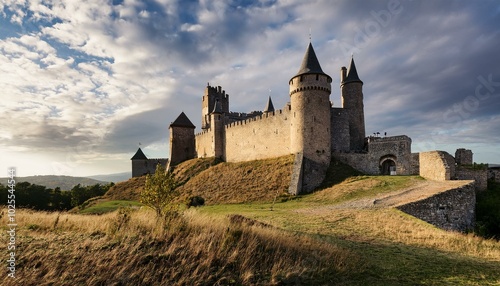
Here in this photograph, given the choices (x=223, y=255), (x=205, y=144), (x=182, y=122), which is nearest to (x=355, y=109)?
(x=205, y=144)

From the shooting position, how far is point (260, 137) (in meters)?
41.6

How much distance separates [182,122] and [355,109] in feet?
118

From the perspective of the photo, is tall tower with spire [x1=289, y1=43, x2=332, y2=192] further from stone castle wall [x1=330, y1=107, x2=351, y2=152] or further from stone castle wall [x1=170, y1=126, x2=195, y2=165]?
stone castle wall [x1=170, y1=126, x2=195, y2=165]

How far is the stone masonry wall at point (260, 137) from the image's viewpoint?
123 feet

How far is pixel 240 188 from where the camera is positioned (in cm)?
3294

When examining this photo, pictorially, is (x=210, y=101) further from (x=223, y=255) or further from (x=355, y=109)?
(x=223, y=255)

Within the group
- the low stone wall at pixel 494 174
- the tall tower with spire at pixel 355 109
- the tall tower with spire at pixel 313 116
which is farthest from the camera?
the tall tower with spire at pixel 355 109

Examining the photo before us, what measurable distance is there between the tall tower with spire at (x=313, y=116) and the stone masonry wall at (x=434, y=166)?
373 inches

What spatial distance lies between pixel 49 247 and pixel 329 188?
82.6ft

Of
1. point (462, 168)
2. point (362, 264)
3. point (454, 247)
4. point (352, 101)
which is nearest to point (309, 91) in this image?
point (352, 101)

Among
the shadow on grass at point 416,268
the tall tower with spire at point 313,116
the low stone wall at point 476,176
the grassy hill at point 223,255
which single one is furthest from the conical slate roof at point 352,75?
the shadow on grass at point 416,268

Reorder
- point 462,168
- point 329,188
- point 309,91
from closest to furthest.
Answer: point 462,168, point 329,188, point 309,91

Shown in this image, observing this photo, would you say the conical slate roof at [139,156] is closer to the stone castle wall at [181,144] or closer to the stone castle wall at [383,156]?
the stone castle wall at [181,144]

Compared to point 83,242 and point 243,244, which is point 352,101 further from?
point 83,242
